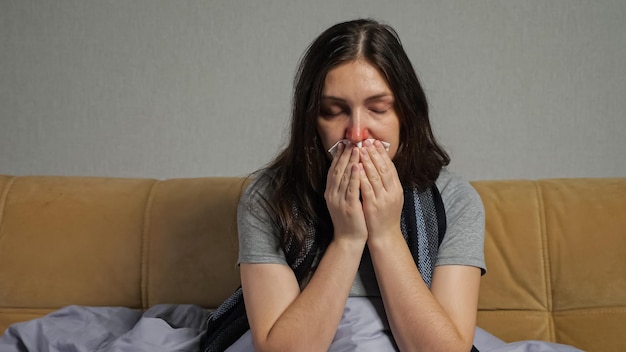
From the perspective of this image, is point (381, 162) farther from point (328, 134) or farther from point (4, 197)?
point (4, 197)

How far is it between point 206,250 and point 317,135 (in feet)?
1.64

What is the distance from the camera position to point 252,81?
2.10 meters

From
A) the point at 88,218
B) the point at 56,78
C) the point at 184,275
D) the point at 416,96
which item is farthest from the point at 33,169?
the point at 416,96

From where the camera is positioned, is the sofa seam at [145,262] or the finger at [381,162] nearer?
the finger at [381,162]

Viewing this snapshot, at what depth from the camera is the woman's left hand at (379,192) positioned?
1.32 m

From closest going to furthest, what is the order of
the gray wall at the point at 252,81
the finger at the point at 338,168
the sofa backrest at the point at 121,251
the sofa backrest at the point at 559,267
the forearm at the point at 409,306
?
the forearm at the point at 409,306 < the finger at the point at 338,168 < the sofa backrest at the point at 559,267 < the sofa backrest at the point at 121,251 < the gray wall at the point at 252,81


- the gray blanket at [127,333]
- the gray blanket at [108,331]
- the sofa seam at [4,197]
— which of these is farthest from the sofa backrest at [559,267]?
the sofa seam at [4,197]

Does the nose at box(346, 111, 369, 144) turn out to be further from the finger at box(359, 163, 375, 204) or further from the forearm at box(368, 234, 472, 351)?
the forearm at box(368, 234, 472, 351)

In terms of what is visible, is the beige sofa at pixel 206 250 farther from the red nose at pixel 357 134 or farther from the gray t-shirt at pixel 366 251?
the red nose at pixel 357 134

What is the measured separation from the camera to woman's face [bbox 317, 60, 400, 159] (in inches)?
52.2

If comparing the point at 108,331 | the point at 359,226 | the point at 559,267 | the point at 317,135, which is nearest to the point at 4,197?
the point at 108,331

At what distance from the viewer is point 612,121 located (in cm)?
202

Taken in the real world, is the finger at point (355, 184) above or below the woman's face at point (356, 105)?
below

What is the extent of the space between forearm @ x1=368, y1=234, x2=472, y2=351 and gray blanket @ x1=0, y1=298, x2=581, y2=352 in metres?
0.08
